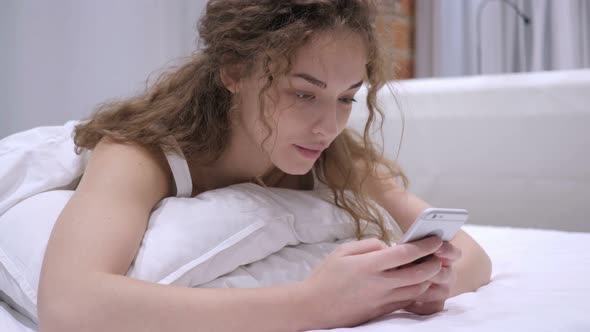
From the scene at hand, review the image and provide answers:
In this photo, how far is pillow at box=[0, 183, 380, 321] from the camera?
2.73ft

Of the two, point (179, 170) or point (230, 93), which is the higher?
point (230, 93)

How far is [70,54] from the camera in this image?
211 cm

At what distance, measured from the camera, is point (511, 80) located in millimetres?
2104

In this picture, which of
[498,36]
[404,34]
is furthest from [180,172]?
[404,34]

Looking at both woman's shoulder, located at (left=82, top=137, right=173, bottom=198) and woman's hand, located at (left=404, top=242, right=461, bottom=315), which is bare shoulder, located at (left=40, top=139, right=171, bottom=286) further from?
woman's hand, located at (left=404, top=242, right=461, bottom=315)

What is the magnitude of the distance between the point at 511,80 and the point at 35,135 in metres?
1.58

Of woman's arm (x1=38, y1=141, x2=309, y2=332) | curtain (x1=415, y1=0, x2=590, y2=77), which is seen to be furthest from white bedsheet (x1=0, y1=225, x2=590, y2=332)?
curtain (x1=415, y1=0, x2=590, y2=77)

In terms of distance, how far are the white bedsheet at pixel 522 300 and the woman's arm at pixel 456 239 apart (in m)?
Result: 0.02

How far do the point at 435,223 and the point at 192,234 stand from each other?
13.5 inches

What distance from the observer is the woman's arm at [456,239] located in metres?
1.01

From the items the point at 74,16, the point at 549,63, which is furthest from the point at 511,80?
the point at 74,16

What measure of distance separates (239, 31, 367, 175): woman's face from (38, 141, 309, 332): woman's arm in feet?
0.87

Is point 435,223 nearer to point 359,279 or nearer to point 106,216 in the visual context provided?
point 359,279

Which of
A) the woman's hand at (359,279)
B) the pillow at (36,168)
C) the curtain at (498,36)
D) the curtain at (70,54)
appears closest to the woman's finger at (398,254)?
the woman's hand at (359,279)
